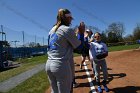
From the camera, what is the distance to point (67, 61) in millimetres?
4898

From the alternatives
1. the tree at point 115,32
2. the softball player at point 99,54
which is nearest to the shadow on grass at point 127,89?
the softball player at point 99,54

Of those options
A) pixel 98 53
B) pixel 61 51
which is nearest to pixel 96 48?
pixel 98 53

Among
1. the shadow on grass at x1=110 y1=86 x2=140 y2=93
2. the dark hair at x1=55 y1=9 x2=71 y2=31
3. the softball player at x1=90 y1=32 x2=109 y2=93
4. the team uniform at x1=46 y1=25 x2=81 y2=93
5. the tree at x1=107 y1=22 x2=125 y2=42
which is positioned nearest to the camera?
the team uniform at x1=46 y1=25 x2=81 y2=93

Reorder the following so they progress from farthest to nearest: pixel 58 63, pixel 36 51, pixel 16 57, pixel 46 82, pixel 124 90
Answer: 1. pixel 36 51
2. pixel 16 57
3. pixel 46 82
4. pixel 124 90
5. pixel 58 63

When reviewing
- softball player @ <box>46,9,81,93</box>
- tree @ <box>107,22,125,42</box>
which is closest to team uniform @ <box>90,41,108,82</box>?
softball player @ <box>46,9,81,93</box>

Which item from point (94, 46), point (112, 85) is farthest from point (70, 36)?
point (112, 85)

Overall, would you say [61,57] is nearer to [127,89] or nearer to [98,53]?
[98,53]

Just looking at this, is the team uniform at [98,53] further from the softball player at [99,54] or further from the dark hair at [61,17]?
the dark hair at [61,17]

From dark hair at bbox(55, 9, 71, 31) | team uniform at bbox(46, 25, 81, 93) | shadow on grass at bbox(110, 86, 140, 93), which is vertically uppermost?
dark hair at bbox(55, 9, 71, 31)

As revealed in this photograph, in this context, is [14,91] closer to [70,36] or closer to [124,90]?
[124,90]

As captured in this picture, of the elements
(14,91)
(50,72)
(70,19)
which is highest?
(70,19)

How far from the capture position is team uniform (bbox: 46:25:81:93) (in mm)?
4852

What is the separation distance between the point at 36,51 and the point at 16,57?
47.3 feet

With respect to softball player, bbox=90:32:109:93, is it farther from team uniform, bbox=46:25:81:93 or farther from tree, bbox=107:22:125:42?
tree, bbox=107:22:125:42
